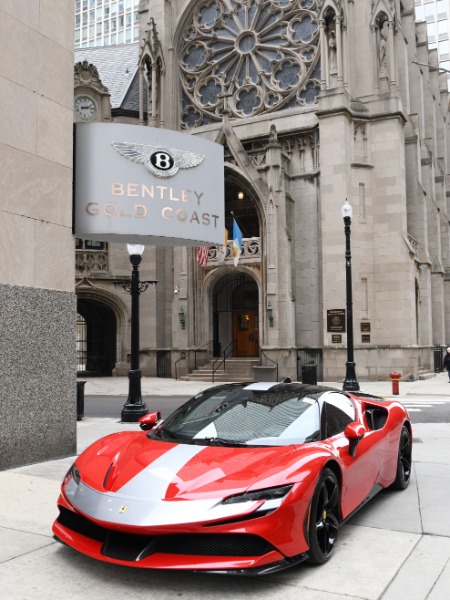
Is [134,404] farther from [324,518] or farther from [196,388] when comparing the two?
[196,388]

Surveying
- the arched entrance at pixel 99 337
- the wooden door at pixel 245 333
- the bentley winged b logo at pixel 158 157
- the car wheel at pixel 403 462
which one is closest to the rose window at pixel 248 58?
the wooden door at pixel 245 333

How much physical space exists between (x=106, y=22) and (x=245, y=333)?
88.8 meters

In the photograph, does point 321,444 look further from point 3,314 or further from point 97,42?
point 97,42

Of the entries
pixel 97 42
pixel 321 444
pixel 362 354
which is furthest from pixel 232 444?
pixel 97 42

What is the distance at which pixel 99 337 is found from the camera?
109 ft

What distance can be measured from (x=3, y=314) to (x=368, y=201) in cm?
2083

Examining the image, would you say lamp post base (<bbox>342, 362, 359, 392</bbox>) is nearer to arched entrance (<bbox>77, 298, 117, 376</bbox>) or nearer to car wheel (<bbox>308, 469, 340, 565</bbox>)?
car wheel (<bbox>308, 469, 340, 565</bbox>)

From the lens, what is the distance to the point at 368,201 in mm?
26047

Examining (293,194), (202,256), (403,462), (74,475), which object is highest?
(293,194)

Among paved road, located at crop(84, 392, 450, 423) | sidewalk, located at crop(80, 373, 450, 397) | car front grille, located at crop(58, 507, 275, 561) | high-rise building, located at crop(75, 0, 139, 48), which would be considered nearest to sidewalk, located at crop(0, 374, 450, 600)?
car front grille, located at crop(58, 507, 275, 561)

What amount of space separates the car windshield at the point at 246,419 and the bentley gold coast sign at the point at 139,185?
4028 millimetres

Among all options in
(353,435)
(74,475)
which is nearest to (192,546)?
(74,475)

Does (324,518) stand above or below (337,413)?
below

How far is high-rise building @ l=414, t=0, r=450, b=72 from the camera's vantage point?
273ft
